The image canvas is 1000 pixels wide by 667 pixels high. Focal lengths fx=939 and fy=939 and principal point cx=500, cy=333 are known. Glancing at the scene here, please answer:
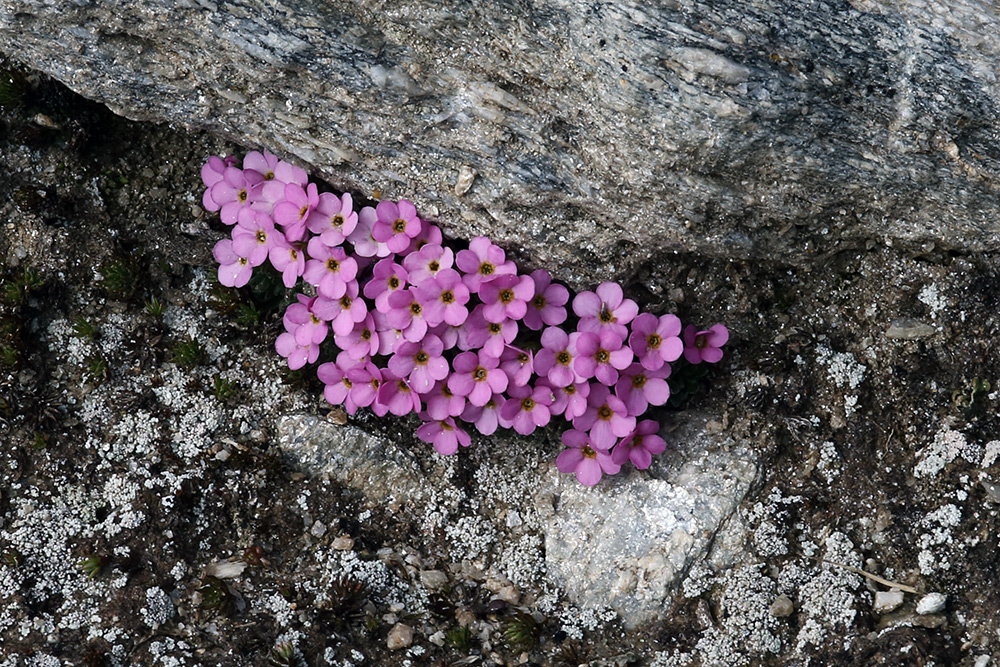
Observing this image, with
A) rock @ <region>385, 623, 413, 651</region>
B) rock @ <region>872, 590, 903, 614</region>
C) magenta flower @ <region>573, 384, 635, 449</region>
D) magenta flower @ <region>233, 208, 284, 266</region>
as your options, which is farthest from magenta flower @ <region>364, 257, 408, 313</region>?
rock @ <region>872, 590, 903, 614</region>

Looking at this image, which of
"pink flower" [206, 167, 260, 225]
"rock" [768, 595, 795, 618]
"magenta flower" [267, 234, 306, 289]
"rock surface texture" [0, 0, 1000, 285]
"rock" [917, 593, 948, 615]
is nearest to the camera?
"rock surface texture" [0, 0, 1000, 285]

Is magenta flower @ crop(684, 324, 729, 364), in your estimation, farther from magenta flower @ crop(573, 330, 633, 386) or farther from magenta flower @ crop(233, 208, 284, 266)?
magenta flower @ crop(233, 208, 284, 266)

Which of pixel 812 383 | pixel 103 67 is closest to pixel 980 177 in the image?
pixel 812 383

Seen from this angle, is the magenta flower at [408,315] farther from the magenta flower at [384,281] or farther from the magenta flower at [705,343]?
the magenta flower at [705,343]

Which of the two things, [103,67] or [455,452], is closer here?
[103,67]

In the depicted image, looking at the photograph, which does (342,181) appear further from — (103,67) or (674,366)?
(674,366)

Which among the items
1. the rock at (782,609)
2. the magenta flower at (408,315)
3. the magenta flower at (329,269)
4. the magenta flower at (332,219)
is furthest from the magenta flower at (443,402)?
the rock at (782,609)
